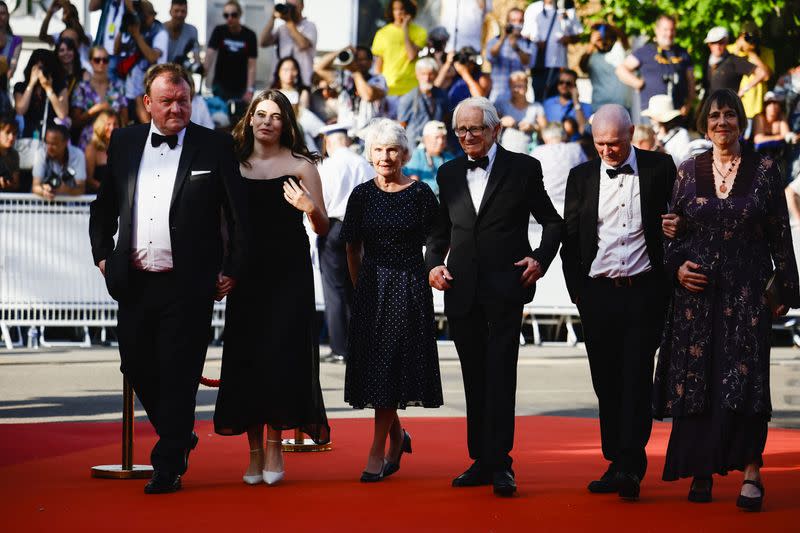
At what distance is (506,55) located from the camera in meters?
18.0

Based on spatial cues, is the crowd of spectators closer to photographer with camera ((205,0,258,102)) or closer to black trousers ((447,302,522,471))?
photographer with camera ((205,0,258,102))

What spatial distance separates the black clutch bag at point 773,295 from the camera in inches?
278

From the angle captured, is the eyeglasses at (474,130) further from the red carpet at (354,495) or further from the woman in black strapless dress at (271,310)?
the red carpet at (354,495)

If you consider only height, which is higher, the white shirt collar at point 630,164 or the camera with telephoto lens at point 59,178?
the white shirt collar at point 630,164

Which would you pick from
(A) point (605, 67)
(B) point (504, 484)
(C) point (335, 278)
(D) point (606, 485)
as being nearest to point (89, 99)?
(C) point (335, 278)

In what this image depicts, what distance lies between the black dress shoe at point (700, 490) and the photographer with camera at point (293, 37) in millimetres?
10790

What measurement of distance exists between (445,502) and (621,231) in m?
1.62

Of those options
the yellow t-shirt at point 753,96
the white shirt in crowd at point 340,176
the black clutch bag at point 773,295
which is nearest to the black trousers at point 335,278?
the white shirt in crowd at point 340,176

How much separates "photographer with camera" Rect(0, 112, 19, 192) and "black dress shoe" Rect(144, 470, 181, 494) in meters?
9.19

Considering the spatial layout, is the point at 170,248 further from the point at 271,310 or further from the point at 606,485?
the point at 606,485

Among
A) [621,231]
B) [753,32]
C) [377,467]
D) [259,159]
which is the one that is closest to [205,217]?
[259,159]

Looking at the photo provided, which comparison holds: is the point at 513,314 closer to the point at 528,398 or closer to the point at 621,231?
the point at 621,231

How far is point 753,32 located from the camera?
18547 mm

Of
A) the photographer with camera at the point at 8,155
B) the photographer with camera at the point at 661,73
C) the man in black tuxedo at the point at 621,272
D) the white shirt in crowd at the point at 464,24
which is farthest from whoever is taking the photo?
the white shirt in crowd at the point at 464,24
